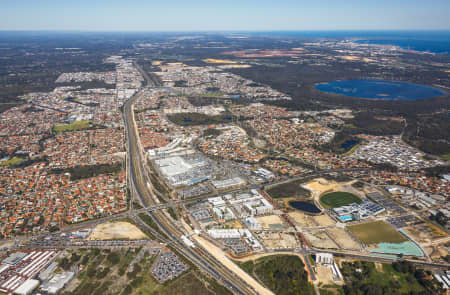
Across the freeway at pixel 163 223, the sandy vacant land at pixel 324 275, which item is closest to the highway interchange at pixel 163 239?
the freeway at pixel 163 223

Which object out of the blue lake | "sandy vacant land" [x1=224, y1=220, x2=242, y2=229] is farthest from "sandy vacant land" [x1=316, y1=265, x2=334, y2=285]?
the blue lake

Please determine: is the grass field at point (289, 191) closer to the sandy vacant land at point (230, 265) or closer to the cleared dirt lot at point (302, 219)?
the cleared dirt lot at point (302, 219)

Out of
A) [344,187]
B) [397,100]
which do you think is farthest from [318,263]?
[397,100]

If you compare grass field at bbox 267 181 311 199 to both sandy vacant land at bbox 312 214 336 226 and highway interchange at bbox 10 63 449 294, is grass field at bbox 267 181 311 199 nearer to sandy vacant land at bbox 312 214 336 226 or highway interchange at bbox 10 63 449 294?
highway interchange at bbox 10 63 449 294

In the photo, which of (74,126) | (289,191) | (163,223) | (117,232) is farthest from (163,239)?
(74,126)

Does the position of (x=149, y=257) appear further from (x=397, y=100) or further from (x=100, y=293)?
(x=397, y=100)

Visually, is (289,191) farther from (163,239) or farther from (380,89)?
Answer: (380,89)
